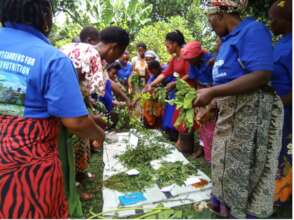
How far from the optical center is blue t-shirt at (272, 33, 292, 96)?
2729 millimetres

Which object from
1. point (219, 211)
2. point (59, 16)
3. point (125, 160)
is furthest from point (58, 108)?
point (59, 16)

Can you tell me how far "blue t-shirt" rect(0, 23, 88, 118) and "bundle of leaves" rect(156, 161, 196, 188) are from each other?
96.2 inches

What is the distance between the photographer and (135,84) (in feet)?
27.0

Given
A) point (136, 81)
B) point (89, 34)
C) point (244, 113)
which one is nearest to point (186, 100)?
point (244, 113)

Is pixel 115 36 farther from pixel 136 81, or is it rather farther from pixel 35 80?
pixel 136 81

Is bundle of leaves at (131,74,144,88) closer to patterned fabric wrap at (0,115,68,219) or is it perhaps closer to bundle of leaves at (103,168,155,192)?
bundle of leaves at (103,168,155,192)

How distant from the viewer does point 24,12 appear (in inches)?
66.6

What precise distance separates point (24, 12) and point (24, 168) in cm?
79

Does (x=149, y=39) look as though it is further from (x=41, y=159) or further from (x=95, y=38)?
(x=41, y=159)

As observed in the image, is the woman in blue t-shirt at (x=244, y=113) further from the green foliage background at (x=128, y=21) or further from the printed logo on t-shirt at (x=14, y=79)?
the green foliage background at (x=128, y=21)

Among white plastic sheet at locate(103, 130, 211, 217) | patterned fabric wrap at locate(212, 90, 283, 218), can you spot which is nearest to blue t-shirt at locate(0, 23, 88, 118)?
patterned fabric wrap at locate(212, 90, 283, 218)

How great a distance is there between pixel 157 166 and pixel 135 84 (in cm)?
407

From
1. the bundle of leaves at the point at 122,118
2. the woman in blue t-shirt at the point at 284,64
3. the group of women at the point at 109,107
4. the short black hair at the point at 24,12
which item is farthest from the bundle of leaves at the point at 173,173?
the short black hair at the point at 24,12

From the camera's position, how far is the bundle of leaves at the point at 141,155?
180 inches
